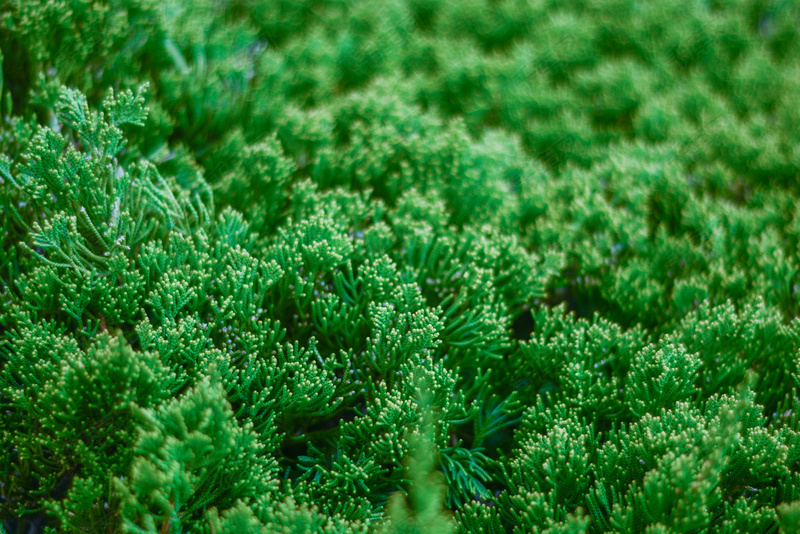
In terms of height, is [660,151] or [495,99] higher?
[495,99]

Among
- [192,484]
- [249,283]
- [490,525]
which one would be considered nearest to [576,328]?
[490,525]

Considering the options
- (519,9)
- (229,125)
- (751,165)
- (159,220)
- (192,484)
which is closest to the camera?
(192,484)

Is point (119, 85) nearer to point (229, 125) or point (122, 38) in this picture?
point (122, 38)

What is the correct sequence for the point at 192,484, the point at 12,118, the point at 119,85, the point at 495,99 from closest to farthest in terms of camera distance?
the point at 192,484, the point at 12,118, the point at 119,85, the point at 495,99

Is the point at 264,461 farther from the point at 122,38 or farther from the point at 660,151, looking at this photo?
the point at 660,151

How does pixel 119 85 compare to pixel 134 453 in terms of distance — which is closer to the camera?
pixel 134 453

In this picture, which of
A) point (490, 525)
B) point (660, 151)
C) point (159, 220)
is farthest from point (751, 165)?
point (159, 220)

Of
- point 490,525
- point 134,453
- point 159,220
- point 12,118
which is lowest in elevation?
point 490,525
